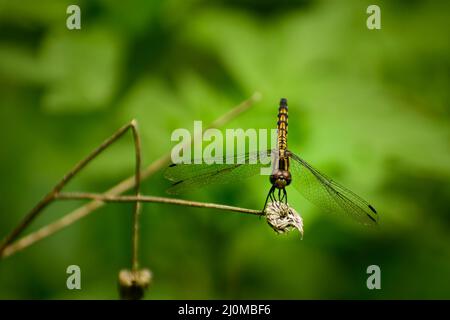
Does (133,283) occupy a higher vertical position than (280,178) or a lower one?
lower

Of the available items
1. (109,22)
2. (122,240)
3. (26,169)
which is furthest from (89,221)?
(109,22)

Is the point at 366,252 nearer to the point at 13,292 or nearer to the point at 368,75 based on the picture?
the point at 368,75

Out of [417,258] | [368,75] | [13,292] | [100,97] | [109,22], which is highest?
[109,22]

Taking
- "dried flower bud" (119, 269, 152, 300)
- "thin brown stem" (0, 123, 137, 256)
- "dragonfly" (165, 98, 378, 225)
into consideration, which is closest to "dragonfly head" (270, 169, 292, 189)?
"dragonfly" (165, 98, 378, 225)

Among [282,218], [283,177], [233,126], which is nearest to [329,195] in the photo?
[283,177]

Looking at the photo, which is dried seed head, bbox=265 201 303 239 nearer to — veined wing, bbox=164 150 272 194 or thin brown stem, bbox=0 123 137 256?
veined wing, bbox=164 150 272 194

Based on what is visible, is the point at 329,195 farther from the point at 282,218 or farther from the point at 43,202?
the point at 43,202
